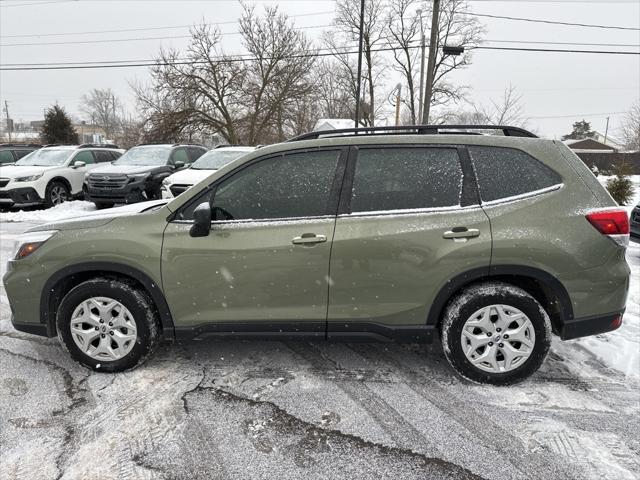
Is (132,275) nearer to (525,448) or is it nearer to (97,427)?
(97,427)

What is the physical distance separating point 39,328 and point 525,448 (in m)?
3.34

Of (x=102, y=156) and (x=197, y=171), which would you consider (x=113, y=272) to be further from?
(x=102, y=156)

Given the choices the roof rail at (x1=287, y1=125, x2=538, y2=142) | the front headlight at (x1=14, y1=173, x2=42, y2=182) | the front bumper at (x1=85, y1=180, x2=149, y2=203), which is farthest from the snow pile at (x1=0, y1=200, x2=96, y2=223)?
the roof rail at (x1=287, y1=125, x2=538, y2=142)

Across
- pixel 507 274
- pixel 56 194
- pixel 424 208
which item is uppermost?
pixel 424 208

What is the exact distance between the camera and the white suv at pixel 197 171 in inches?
367

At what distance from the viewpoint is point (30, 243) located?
3.18 meters

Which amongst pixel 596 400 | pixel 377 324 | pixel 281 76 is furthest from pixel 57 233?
pixel 281 76

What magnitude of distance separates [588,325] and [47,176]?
1268cm

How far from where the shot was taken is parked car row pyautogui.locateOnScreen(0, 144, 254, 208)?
10.5 m

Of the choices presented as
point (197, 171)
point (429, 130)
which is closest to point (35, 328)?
point (429, 130)

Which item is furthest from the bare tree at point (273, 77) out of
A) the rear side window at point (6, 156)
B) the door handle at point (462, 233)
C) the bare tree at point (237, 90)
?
the door handle at point (462, 233)

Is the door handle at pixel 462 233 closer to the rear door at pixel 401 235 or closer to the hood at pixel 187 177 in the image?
the rear door at pixel 401 235

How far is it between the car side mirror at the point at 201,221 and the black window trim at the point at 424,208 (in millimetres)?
882

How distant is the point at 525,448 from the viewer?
244 centimetres
